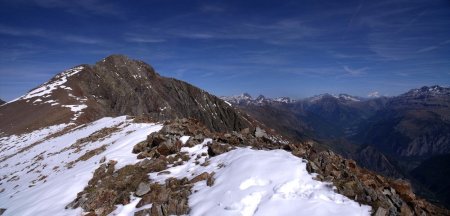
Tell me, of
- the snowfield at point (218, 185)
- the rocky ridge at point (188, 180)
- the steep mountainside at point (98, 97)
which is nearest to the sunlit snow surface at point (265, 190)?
the snowfield at point (218, 185)

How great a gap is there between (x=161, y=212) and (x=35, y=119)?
2779 inches

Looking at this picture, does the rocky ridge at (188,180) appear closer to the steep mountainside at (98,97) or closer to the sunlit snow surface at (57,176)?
the sunlit snow surface at (57,176)

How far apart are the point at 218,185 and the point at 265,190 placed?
7.40 ft

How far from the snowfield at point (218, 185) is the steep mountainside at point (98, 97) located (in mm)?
15275

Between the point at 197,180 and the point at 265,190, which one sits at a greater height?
the point at 197,180

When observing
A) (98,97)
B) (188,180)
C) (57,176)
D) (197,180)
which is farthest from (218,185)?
(98,97)

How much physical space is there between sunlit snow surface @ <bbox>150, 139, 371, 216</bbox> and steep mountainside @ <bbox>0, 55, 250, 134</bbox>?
24184 mm

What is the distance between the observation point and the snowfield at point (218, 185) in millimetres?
12250

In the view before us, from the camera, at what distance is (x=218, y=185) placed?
14664mm

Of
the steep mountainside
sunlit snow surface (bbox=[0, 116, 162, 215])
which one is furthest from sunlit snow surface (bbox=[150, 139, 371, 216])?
the steep mountainside

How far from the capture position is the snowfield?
40.2 feet

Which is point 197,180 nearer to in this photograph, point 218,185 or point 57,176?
point 218,185

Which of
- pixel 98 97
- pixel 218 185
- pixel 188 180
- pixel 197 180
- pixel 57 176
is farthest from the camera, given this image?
pixel 98 97

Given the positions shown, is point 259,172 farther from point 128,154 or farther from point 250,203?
point 128,154
